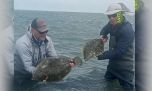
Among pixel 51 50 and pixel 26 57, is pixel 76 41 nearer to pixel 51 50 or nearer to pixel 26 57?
pixel 51 50

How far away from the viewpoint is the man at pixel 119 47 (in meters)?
2.78

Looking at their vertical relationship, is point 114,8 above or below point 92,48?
above

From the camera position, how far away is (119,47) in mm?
2793

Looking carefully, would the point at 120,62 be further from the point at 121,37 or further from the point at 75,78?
the point at 75,78

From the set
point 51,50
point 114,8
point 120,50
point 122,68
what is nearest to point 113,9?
point 114,8

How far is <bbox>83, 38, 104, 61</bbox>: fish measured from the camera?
2.74 m

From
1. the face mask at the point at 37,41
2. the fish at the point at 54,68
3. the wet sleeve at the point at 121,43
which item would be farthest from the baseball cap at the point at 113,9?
the face mask at the point at 37,41

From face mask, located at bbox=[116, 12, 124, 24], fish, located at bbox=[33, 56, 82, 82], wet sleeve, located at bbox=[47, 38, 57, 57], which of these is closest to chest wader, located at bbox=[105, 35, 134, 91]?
face mask, located at bbox=[116, 12, 124, 24]

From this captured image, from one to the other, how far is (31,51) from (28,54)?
0.03 metres

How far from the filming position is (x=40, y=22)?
269cm

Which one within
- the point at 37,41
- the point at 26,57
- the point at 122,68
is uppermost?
the point at 37,41

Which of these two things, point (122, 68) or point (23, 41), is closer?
point (23, 41)

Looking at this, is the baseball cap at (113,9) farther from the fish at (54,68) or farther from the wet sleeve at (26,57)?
the wet sleeve at (26,57)

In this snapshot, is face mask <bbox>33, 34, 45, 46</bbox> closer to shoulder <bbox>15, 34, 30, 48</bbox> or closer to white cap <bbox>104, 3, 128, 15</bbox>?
shoulder <bbox>15, 34, 30, 48</bbox>
